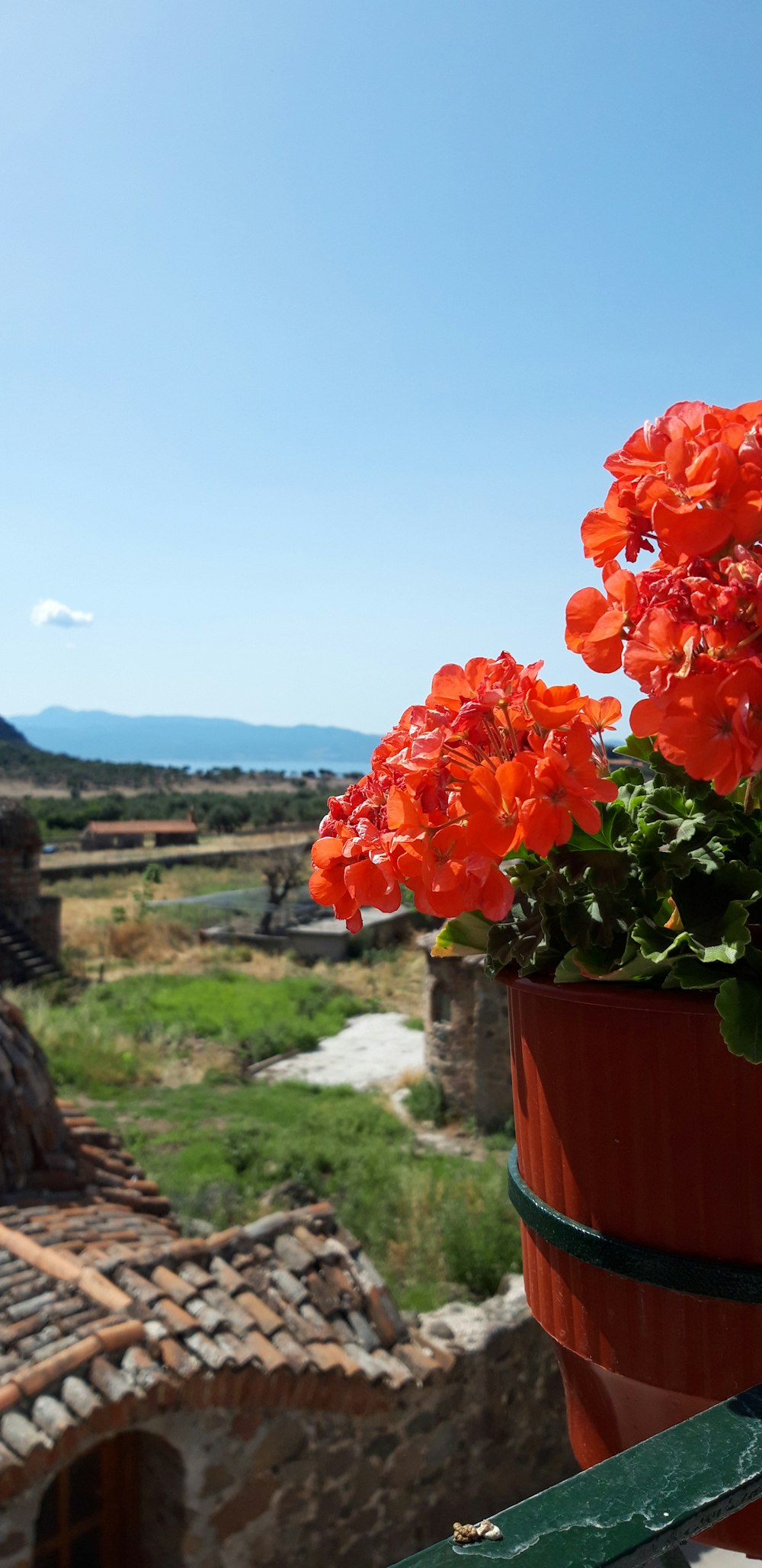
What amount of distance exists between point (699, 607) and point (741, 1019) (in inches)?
15.1

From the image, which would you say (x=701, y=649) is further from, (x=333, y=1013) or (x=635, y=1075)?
(x=333, y=1013)

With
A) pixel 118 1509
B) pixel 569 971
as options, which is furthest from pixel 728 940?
pixel 118 1509

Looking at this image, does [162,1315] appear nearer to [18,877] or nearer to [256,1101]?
[256,1101]

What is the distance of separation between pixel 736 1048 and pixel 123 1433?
5.29 metres

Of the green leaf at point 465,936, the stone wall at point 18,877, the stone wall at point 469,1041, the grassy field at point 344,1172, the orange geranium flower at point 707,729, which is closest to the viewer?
the orange geranium flower at point 707,729

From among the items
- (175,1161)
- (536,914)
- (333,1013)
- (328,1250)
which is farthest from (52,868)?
(536,914)

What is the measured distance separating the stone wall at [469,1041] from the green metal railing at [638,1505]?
1322 centimetres

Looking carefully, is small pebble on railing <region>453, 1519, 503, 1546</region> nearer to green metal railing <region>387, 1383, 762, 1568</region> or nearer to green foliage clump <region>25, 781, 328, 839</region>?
green metal railing <region>387, 1383, 762, 1568</region>

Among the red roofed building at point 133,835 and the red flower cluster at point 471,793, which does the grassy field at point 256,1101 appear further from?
the red roofed building at point 133,835

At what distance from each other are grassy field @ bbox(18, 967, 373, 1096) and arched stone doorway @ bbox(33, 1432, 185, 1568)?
34.0 ft

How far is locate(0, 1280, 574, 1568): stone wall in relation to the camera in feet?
15.8

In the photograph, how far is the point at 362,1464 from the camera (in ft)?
18.4

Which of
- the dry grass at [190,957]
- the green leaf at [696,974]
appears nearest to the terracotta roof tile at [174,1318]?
the green leaf at [696,974]

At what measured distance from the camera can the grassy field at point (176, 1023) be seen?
52.4ft
